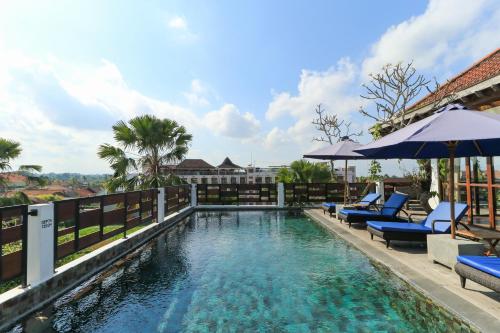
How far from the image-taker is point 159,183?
13844 mm

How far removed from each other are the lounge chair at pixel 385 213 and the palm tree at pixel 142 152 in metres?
8.08

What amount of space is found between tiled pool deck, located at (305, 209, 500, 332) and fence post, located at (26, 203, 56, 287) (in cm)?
493

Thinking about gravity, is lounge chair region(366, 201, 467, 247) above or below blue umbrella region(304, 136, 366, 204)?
below

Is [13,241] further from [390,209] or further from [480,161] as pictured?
[480,161]

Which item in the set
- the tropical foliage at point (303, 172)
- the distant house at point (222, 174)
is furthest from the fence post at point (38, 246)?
the distant house at point (222, 174)

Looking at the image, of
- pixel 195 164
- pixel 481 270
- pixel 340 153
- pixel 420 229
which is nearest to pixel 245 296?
pixel 481 270

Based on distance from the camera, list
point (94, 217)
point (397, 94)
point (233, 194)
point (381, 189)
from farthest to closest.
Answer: point (233, 194), point (381, 189), point (397, 94), point (94, 217)

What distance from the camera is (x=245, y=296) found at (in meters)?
4.32

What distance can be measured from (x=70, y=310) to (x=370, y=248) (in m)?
5.39

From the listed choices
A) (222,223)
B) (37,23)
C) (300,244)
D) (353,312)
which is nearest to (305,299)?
(353,312)

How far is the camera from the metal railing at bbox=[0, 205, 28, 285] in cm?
375

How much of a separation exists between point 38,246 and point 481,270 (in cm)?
536

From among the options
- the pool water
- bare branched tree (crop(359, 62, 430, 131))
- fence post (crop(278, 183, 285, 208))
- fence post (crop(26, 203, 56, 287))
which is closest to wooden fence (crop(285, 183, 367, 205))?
fence post (crop(278, 183, 285, 208))

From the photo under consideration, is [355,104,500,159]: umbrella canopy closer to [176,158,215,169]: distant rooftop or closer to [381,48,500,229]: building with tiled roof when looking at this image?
[381,48,500,229]: building with tiled roof
